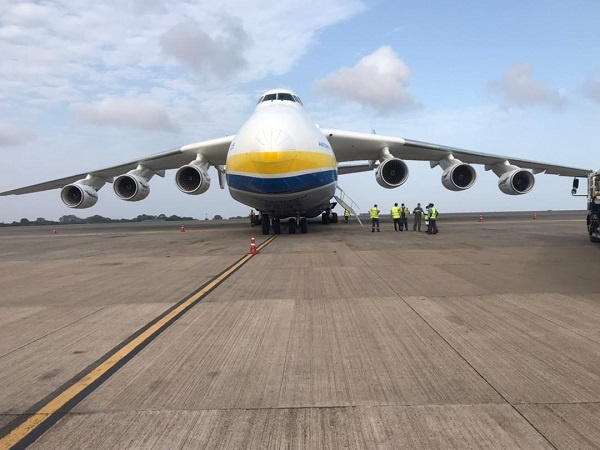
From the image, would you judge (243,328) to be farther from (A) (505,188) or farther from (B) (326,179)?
(A) (505,188)

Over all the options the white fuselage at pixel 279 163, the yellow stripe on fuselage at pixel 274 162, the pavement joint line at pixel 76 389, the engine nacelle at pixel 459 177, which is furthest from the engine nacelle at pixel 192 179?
the pavement joint line at pixel 76 389

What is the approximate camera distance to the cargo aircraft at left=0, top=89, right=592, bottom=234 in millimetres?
15211

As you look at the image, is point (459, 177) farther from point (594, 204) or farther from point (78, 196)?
point (78, 196)

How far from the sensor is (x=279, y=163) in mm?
14781

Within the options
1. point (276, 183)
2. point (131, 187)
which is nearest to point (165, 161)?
point (131, 187)

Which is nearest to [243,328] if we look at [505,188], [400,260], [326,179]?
[400,260]

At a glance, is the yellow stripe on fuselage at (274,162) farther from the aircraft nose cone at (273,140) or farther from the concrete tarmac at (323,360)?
the concrete tarmac at (323,360)

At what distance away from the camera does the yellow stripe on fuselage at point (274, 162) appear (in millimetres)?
14727

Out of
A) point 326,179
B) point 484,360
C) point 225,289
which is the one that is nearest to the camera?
point 484,360

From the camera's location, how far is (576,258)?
392 inches

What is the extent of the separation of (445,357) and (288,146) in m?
11.6

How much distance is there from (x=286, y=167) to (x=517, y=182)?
14.5 metres

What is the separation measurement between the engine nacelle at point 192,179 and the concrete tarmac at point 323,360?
12.4 meters

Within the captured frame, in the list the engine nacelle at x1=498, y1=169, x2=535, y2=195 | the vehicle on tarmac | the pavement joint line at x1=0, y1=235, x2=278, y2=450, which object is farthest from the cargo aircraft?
the pavement joint line at x1=0, y1=235, x2=278, y2=450
